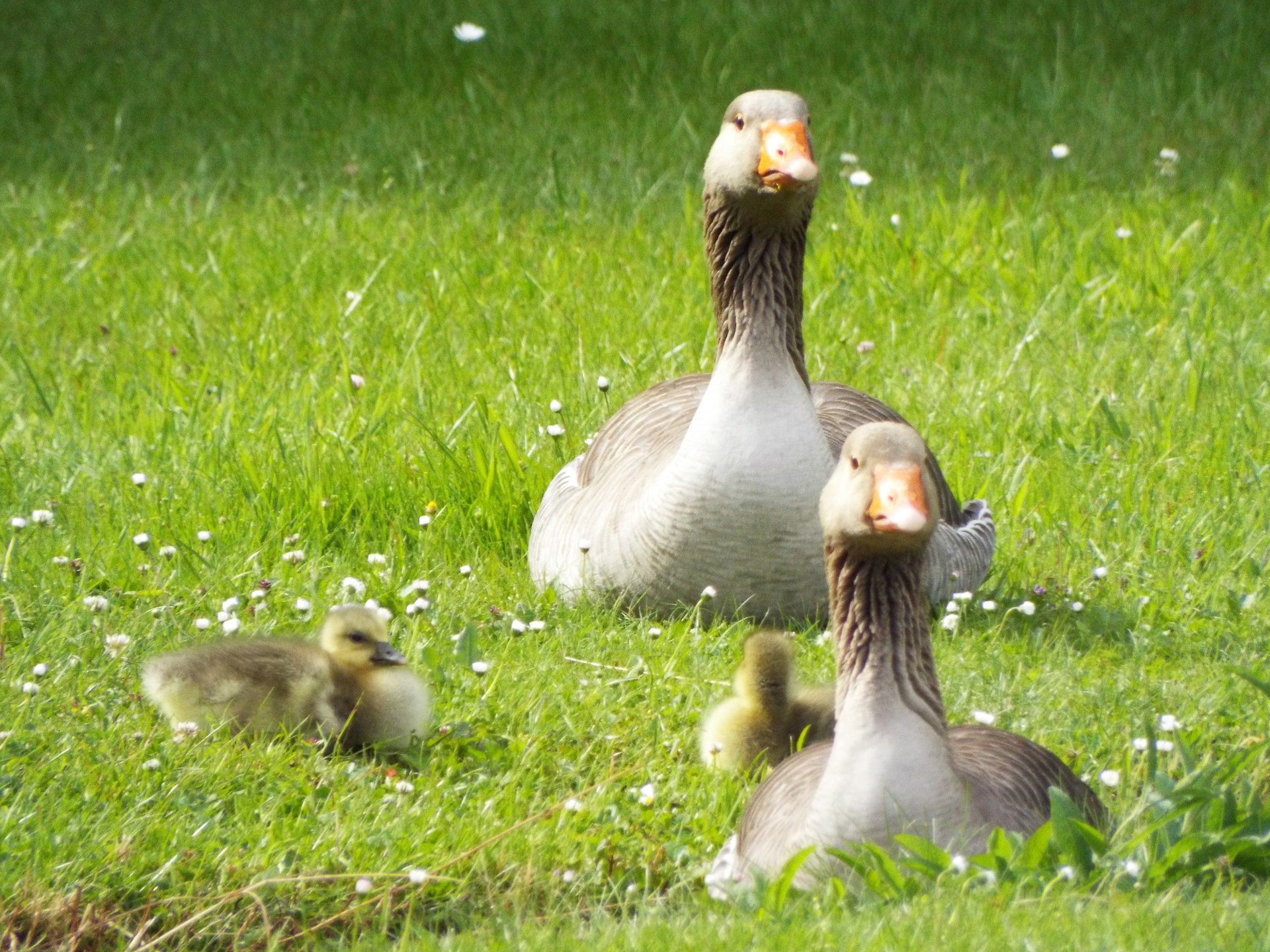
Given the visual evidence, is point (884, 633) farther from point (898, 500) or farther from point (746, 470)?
point (746, 470)

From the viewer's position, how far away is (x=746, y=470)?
4.72 m

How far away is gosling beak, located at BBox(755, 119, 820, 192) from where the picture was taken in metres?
4.67

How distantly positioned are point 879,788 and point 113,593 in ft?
8.88

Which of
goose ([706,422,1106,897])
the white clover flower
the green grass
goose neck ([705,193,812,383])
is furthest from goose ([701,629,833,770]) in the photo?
the white clover flower

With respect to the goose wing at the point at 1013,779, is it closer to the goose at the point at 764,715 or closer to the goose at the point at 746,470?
the goose at the point at 764,715

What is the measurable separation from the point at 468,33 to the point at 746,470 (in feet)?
20.5

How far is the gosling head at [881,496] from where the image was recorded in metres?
3.32

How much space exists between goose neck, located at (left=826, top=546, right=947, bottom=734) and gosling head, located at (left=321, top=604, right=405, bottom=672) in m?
1.25

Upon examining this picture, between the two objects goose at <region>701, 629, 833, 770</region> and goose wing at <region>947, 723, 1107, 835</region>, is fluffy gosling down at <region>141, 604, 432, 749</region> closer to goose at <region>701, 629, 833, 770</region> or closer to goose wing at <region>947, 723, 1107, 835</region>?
goose at <region>701, 629, 833, 770</region>

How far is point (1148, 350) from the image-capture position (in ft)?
23.2

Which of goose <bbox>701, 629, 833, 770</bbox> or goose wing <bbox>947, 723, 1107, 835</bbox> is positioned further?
goose <bbox>701, 629, 833, 770</bbox>

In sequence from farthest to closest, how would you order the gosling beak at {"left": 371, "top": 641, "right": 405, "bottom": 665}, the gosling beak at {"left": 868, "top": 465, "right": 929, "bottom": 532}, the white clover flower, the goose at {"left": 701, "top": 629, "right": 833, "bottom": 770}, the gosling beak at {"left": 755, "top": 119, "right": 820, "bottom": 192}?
the white clover flower → the gosling beak at {"left": 755, "top": 119, "right": 820, "bottom": 192} → the gosling beak at {"left": 371, "top": 641, "right": 405, "bottom": 665} → the goose at {"left": 701, "top": 629, "right": 833, "bottom": 770} → the gosling beak at {"left": 868, "top": 465, "right": 929, "bottom": 532}

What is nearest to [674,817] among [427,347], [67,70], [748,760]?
[748,760]

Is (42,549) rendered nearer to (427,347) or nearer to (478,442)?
(478,442)
